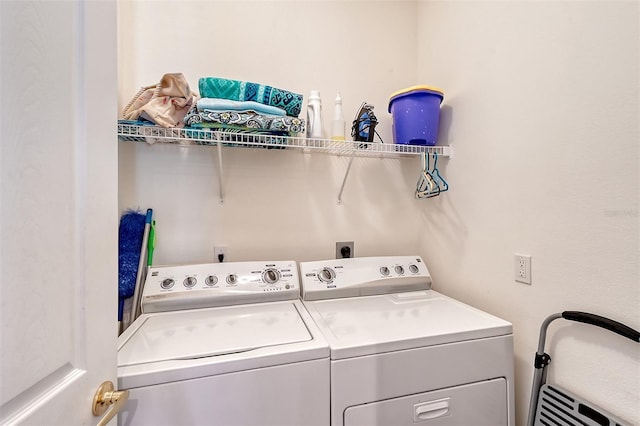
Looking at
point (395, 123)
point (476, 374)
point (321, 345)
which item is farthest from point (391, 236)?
point (321, 345)

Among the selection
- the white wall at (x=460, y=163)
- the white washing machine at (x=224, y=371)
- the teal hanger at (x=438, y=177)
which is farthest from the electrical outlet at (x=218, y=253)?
the teal hanger at (x=438, y=177)

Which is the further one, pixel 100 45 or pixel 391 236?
pixel 391 236

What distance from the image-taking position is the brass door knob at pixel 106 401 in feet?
1.94

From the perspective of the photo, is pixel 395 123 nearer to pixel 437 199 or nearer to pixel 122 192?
pixel 437 199

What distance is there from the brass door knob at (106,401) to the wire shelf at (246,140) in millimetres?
914

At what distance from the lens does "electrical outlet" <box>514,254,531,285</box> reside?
1121 mm

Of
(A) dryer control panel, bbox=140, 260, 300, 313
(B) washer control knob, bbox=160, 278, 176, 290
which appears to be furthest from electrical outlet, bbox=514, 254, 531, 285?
(B) washer control knob, bbox=160, 278, 176, 290

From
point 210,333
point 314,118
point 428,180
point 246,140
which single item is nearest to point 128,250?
point 210,333

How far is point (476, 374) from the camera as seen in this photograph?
1.00 metres

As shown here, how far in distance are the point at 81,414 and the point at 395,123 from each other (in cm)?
161

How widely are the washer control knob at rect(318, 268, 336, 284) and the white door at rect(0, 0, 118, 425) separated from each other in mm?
880

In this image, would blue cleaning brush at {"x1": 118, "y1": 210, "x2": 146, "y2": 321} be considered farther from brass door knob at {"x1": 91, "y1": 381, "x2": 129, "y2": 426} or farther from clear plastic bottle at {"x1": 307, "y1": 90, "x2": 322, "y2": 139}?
clear plastic bottle at {"x1": 307, "y1": 90, "x2": 322, "y2": 139}

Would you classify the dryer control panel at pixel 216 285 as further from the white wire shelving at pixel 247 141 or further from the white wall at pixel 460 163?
→ the white wire shelving at pixel 247 141

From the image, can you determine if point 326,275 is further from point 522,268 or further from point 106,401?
point 106,401
